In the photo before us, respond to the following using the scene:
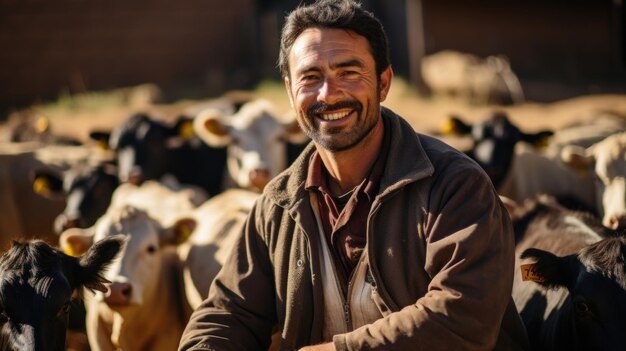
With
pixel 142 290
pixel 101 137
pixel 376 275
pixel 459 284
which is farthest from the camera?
pixel 101 137

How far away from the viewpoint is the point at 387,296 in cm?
343

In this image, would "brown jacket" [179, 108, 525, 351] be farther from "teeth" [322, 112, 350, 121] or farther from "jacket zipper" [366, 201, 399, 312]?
"teeth" [322, 112, 350, 121]

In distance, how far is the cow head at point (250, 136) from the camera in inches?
311

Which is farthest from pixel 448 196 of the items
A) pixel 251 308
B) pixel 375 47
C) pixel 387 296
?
pixel 251 308

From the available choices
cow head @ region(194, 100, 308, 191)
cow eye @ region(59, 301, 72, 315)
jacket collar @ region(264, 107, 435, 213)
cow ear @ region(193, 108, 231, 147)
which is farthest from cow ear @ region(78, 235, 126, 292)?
cow ear @ region(193, 108, 231, 147)

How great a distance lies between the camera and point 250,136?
26.3ft

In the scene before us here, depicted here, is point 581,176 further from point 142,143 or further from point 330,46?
point 330,46

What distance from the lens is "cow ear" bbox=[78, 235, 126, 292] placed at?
4.15m

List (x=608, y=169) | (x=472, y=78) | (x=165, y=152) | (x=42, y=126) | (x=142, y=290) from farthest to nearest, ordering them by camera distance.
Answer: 1. (x=472, y=78)
2. (x=42, y=126)
3. (x=165, y=152)
4. (x=608, y=169)
5. (x=142, y=290)

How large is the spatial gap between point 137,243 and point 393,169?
→ 2344 mm

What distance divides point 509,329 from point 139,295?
90.4 inches

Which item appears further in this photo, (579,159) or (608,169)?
(579,159)

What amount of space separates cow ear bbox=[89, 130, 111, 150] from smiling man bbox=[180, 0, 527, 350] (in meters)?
5.53

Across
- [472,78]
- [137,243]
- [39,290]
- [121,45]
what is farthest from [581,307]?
[121,45]
